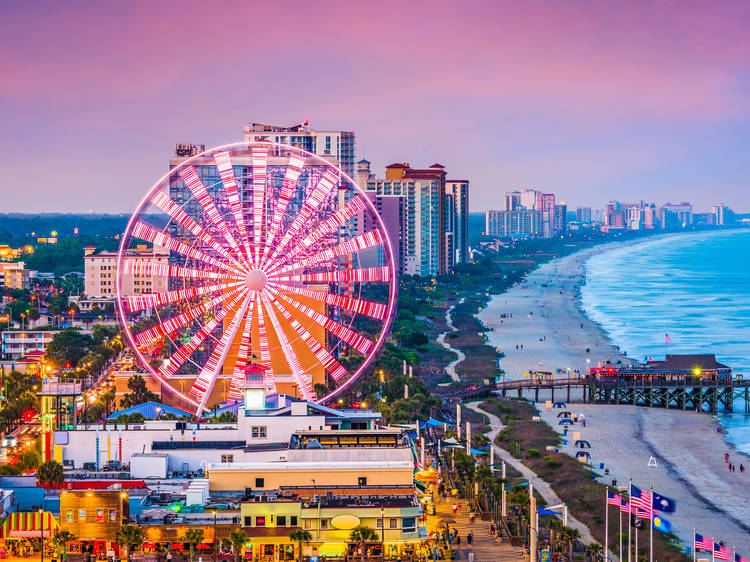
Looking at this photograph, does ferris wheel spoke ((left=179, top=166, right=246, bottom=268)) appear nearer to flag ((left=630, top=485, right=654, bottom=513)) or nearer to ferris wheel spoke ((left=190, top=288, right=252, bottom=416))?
ferris wheel spoke ((left=190, top=288, right=252, bottom=416))

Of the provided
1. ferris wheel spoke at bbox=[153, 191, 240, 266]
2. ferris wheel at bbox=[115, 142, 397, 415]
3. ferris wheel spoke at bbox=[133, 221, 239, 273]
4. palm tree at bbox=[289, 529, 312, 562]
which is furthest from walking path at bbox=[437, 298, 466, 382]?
palm tree at bbox=[289, 529, 312, 562]

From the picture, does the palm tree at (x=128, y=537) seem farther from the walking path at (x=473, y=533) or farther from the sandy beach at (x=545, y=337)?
the sandy beach at (x=545, y=337)

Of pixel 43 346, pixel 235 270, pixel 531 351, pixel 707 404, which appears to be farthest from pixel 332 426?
pixel 531 351

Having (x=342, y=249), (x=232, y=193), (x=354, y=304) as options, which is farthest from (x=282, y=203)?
(x=354, y=304)

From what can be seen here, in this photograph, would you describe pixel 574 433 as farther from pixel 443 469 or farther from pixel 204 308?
pixel 204 308

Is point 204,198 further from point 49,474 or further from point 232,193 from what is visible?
point 49,474

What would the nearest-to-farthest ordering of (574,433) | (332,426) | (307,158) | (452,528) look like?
(452,528)
(332,426)
(307,158)
(574,433)
